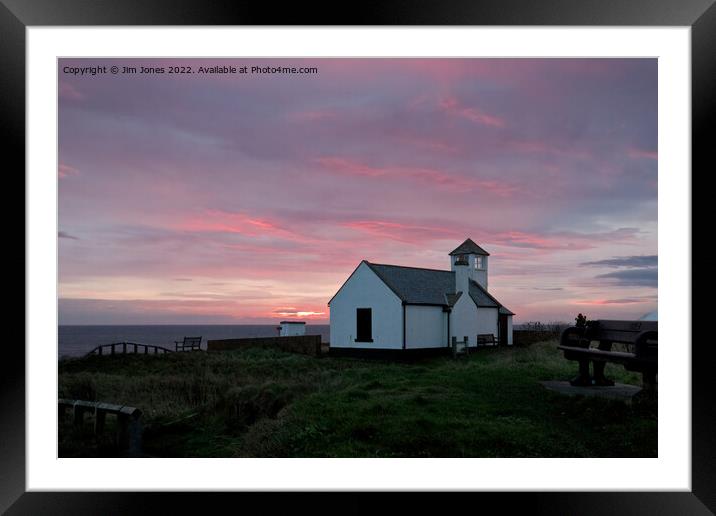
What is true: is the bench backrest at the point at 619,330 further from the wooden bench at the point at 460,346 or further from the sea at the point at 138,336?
the sea at the point at 138,336

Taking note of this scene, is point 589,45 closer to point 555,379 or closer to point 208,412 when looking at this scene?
point 555,379

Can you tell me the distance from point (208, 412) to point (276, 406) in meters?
0.95

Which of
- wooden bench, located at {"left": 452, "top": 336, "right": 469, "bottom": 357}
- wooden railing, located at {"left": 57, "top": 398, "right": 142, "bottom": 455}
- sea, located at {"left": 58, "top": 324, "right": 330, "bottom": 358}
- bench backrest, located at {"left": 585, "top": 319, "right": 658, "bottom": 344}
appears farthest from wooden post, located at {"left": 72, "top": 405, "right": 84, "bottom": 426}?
sea, located at {"left": 58, "top": 324, "right": 330, "bottom": 358}

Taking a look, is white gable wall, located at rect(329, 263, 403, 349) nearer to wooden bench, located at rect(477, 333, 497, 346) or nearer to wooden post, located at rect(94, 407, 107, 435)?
wooden bench, located at rect(477, 333, 497, 346)

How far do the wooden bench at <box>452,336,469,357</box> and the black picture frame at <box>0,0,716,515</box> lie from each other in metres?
12.9

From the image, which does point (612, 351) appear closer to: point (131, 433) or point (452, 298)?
point (131, 433)

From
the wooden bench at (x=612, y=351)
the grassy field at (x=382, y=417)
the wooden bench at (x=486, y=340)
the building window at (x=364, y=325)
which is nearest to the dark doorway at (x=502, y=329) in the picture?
the wooden bench at (x=486, y=340)

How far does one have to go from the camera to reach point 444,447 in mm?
5398

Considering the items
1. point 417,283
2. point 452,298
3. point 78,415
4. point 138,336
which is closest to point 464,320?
point 452,298

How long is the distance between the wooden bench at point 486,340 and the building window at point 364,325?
4.31 m

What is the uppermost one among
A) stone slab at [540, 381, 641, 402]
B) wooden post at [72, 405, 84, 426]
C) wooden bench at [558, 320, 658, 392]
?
wooden bench at [558, 320, 658, 392]

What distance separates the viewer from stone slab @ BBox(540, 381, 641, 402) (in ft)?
22.4

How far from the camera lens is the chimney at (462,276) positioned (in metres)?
17.9

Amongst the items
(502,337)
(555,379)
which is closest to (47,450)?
(555,379)
